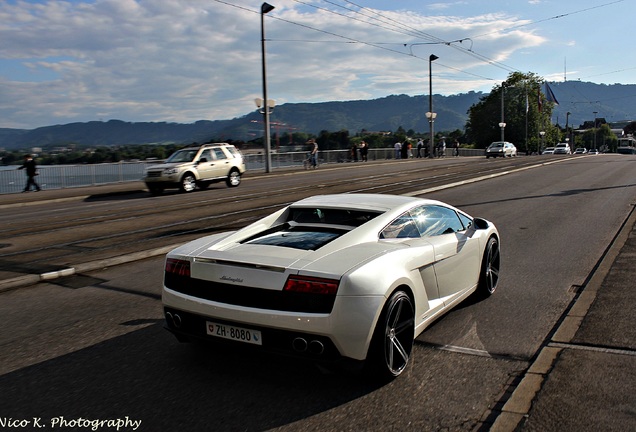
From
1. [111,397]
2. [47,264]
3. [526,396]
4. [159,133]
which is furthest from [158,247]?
[159,133]

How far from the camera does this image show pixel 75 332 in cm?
507

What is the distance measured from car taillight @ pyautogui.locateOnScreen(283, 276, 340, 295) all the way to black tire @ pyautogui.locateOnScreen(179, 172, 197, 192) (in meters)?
19.2

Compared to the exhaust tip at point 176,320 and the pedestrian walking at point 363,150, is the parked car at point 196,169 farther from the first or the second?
the pedestrian walking at point 363,150

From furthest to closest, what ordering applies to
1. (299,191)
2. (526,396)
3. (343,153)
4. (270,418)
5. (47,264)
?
1. (343,153)
2. (299,191)
3. (47,264)
4. (526,396)
5. (270,418)

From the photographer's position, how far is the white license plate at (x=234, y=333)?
373 centimetres

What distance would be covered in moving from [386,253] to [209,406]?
1624 millimetres

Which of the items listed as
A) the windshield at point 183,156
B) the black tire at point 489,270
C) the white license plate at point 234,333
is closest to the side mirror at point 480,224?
the black tire at point 489,270

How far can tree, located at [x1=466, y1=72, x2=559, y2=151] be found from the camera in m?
107

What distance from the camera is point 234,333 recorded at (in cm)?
381

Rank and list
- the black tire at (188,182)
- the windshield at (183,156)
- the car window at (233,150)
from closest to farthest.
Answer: the black tire at (188,182) → the windshield at (183,156) → the car window at (233,150)

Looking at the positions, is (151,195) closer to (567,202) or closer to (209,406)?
(567,202)

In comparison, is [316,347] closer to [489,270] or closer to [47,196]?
[489,270]

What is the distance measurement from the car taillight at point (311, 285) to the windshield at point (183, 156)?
65.5ft

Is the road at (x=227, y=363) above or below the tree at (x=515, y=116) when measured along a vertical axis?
below
